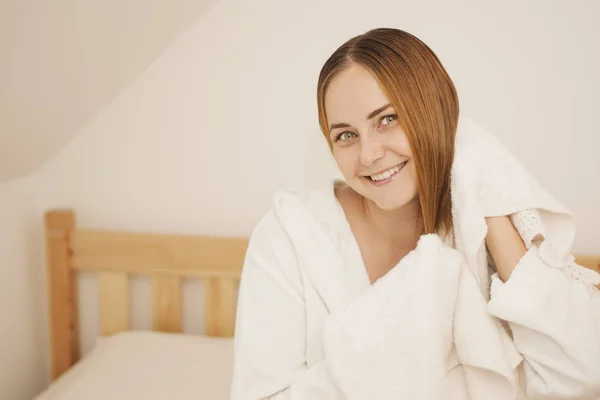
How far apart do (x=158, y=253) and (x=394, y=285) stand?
36.5 inches

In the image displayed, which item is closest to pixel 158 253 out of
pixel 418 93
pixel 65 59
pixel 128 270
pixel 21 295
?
pixel 128 270

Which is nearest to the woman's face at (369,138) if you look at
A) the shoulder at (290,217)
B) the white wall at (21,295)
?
the shoulder at (290,217)

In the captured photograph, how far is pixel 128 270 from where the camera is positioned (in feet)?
5.14

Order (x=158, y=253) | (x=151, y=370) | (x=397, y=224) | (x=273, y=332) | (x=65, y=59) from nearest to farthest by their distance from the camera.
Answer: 1. (x=273, y=332)
2. (x=397, y=224)
3. (x=65, y=59)
4. (x=151, y=370)
5. (x=158, y=253)

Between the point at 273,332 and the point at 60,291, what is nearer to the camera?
the point at 273,332

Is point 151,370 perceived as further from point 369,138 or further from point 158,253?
point 369,138

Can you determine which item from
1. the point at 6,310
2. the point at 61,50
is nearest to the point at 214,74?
the point at 61,50

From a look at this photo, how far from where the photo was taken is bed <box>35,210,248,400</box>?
4.50ft

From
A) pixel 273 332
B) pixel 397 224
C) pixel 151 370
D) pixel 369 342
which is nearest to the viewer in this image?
pixel 369 342

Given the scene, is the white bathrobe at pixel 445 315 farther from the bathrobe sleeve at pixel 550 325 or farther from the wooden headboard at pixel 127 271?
the wooden headboard at pixel 127 271

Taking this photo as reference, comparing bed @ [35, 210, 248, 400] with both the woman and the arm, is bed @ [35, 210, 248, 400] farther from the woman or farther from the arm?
the arm

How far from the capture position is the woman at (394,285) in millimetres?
783

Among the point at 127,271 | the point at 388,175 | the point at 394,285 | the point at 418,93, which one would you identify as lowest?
the point at 127,271

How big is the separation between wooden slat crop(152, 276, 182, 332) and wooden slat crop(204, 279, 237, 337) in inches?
3.7
